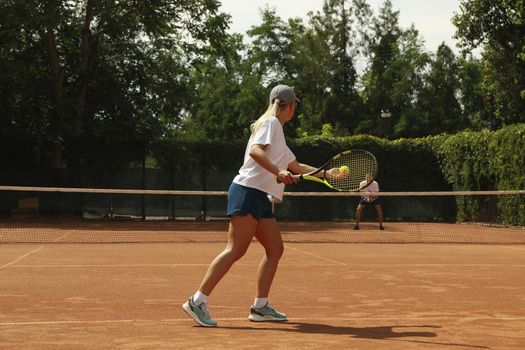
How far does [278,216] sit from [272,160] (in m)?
21.4

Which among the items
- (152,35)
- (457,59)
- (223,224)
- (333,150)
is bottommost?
(223,224)

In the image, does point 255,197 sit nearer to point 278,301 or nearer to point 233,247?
point 233,247

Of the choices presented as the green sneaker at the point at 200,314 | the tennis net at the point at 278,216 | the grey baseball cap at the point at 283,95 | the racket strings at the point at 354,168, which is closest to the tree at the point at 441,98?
the tennis net at the point at 278,216

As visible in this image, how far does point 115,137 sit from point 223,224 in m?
4.36

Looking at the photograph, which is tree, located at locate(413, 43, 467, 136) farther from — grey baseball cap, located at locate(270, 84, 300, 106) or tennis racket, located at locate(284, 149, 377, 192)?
grey baseball cap, located at locate(270, 84, 300, 106)

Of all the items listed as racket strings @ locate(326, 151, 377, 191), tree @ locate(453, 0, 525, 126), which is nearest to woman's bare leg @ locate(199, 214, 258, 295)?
racket strings @ locate(326, 151, 377, 191)

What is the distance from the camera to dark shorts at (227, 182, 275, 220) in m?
6.07

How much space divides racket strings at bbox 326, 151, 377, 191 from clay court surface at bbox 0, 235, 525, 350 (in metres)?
1.03

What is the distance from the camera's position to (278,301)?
7.61 metres

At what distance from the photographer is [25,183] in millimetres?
26641

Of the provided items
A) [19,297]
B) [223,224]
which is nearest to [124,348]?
[19,297]

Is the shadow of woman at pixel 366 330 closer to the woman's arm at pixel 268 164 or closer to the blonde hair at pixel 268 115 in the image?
the woman's arm at pixel 268 164

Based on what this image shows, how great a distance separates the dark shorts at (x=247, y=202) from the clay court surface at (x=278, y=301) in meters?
0.82

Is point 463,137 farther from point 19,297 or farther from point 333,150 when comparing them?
point 19,297
